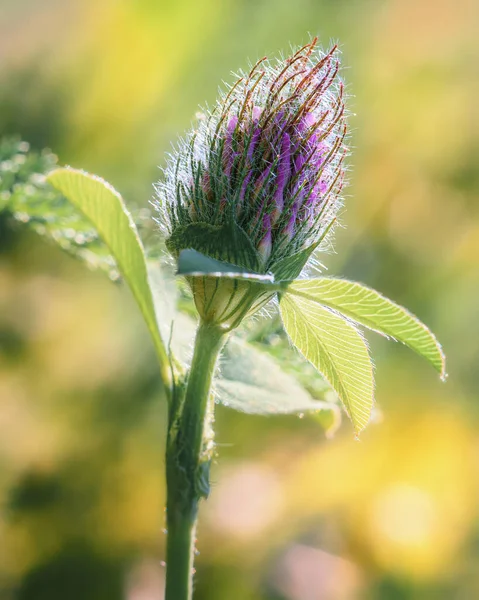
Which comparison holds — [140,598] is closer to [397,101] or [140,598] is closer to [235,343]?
[235,343]

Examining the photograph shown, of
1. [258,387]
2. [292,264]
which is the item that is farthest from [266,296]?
[258,387]

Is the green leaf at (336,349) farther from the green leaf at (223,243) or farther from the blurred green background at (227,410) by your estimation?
the blurred green background at (227,410)

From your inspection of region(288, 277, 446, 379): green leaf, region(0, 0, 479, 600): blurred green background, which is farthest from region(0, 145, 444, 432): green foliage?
region(0, 0, 479, 600): blurred green background

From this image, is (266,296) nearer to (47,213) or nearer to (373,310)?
(373,310)

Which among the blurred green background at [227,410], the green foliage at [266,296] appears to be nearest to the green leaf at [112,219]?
the green foliage at [266,296]

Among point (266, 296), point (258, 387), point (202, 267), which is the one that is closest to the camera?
point (202, 267)

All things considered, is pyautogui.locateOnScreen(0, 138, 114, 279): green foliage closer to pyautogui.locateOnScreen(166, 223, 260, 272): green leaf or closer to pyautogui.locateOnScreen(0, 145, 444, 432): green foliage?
pyautogui.locateOnScreen(0, 145, 444, 432): green foliage
